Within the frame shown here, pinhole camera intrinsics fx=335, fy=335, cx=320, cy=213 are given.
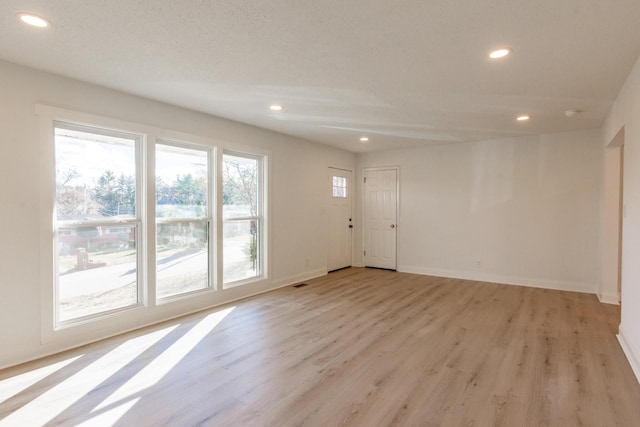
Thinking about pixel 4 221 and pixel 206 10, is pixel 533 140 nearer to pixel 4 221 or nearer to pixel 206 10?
pixel 206 10

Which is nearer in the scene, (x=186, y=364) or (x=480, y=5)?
(x=480, y=5)

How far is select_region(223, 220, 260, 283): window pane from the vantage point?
4.72 metres

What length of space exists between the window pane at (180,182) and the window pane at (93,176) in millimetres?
304

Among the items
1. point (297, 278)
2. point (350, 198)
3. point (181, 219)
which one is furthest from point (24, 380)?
point (350, 198)

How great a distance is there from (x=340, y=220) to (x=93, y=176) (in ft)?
15.0

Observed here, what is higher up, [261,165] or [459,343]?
[261,165]

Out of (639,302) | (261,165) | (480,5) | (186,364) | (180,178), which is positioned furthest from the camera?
(261,165)

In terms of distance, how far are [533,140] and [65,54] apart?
6198 millimetres

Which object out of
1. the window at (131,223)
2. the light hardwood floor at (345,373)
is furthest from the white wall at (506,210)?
the window at (131,223)

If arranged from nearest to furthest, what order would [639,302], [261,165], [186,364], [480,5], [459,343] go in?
1. [480,5]
2. [639,302]
3. [186,364]
4. [459,343]
5. [261,165]

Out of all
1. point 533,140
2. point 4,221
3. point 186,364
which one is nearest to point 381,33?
point 186,364

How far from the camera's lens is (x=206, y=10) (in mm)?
2039

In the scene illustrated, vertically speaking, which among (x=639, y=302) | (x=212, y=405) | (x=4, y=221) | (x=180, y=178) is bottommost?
(x=212, y=405)

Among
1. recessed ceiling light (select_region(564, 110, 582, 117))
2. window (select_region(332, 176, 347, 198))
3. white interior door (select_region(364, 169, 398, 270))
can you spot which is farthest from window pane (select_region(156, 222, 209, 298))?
recessed ceiling light (select_region(564, 110, 582, 117))
